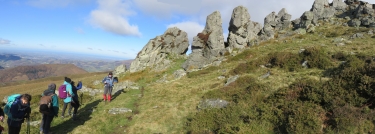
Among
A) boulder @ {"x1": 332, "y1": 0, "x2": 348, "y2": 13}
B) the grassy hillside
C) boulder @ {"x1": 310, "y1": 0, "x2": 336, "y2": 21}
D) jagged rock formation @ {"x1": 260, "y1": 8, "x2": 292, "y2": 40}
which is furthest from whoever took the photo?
boulder @ {"x1": 332, "y1": 0, "x2": 348, "y2": 13}

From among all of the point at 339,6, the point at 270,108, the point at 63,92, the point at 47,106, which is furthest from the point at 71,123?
the point at 339,6

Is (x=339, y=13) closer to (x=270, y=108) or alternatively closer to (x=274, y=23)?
(x=274, y=23)

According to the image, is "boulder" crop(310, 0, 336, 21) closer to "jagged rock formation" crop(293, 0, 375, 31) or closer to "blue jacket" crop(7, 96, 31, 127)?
"jagged rock formation" crop(293, 0, 375, 31)

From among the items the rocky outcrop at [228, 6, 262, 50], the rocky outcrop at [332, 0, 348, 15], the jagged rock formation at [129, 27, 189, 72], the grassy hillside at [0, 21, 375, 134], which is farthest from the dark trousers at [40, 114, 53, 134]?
the rocky outcrop at [332, 0, 348, 15]

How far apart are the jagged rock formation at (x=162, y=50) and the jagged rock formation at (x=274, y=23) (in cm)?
1783

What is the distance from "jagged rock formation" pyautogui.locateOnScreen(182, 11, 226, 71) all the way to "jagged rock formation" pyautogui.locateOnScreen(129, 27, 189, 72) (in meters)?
4.79

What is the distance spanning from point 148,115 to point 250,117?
25.1 ft

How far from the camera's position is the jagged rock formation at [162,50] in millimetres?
44653

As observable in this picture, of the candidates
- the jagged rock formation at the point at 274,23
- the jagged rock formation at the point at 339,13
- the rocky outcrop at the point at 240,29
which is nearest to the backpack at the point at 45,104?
the rocky outcrop at the point at 240,29

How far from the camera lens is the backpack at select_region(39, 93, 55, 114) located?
34.7 ft

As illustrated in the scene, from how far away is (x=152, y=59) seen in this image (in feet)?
149

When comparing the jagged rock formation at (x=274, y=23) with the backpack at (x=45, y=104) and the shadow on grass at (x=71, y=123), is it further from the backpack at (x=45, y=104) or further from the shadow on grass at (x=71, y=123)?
the backpack at (x=45, y=104)

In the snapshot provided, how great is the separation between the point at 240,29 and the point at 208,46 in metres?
9.32

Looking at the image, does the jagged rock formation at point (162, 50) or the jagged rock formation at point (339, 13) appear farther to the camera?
the jagged rock formation at point (162, 50)
